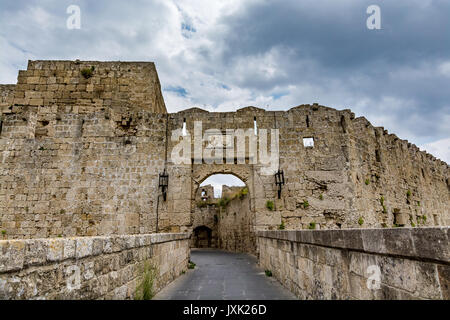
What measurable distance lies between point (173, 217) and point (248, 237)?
637 cm

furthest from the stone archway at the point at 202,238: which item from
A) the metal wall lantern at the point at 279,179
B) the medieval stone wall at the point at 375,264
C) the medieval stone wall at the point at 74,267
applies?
the medieval stone wall at the point at 375,264

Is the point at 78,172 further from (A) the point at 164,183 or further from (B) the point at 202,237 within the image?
(B) the point at 202,237

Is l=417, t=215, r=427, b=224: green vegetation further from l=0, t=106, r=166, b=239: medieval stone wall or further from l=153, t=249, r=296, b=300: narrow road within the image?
l=0, t=106, r=166, b=239: medieval stone wall

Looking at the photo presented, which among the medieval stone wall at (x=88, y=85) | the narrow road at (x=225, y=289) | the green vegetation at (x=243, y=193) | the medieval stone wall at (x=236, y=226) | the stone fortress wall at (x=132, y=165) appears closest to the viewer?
the narrow road at (x=225, y=289)

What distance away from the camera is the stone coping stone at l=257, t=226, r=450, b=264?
4.74 ft

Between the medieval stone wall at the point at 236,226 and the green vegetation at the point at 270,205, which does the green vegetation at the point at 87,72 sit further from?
the medieval stone wall at the point at 236,226

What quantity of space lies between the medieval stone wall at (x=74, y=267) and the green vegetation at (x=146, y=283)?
4 cm

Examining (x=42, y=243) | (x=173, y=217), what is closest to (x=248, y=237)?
(x=173, y=217)

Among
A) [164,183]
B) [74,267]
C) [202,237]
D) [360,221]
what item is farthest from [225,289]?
[202,237]

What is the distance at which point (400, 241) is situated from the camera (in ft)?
5.65

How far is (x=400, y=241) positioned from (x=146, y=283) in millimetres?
3439

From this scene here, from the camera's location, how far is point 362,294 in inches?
86.7

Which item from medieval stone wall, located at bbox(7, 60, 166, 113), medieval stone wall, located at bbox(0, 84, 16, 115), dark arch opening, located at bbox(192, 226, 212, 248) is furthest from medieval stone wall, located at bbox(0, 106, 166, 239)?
dark arch opening, located at bbox(192, 226, 212, 248)

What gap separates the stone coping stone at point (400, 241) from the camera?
1.45 metres
